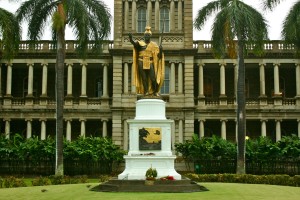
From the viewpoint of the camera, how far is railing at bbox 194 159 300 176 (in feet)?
110

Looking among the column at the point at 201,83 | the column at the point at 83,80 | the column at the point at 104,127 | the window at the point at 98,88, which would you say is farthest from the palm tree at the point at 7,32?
the window at the point at 98,88

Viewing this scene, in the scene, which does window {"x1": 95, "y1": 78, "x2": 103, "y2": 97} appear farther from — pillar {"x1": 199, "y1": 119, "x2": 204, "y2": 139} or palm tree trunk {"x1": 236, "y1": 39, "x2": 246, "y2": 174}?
palm tree trunk {"x1": 236, "y1": 39, "x2": 246, "y2": 174}

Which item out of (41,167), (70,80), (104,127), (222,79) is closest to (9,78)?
(70,80)

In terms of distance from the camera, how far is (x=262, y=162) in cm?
3366

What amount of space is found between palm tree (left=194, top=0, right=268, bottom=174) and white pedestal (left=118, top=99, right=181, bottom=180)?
11434mm

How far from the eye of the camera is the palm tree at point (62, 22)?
30.0 meters

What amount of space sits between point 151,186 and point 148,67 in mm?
4953

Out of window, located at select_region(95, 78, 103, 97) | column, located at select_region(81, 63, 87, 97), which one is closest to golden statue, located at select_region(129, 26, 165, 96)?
column, located at select_region(81, 63, 87, 97)

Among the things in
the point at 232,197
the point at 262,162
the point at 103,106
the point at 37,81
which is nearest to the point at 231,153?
the point at 262,162

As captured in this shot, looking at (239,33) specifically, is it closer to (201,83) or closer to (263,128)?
(201,83)

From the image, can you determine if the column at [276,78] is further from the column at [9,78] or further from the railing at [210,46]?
the column at [9,78]

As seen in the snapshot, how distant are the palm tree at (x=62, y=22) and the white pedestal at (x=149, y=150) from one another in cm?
1081

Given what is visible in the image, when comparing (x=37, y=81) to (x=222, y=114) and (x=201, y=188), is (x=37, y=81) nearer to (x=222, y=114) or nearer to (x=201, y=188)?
(x=222, y=114)

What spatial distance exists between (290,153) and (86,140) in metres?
12.9
